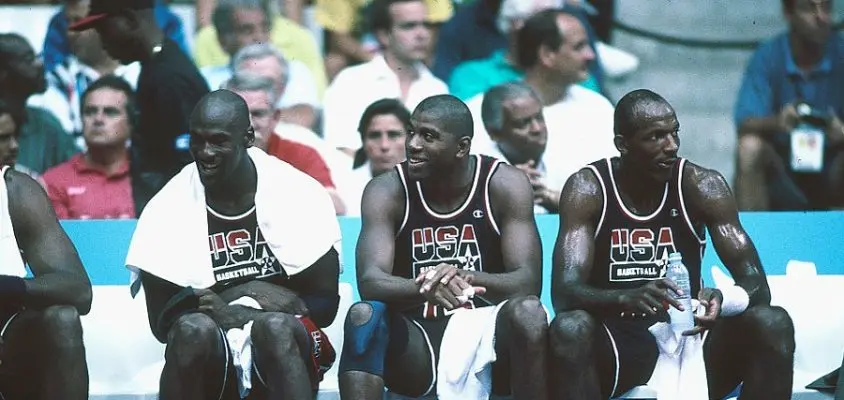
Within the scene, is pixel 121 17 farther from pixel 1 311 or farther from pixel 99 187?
pixel 1 311

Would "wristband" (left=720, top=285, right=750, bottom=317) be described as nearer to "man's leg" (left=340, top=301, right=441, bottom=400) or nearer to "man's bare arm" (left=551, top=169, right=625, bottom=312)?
"man's bare arm" (left=551, top=169, right=625, bottom=312)

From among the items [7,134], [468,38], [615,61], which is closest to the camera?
[7,134]

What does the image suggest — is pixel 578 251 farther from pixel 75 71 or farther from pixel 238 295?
pixel 75 71

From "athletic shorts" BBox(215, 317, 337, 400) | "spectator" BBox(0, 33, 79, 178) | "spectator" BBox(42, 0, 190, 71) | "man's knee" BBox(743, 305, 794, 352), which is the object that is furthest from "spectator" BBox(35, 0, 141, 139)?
"man's knee" BBox(743, 305, 794, 352)

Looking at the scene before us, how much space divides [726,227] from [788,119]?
8.82 ft

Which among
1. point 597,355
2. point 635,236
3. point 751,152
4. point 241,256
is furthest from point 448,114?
point 751,152

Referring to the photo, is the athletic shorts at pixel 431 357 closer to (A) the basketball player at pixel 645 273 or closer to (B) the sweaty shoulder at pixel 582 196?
(A) the basketball player at pixel 645 273

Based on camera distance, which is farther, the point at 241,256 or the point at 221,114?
the point at 241,256

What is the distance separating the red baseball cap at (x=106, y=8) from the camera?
26.1 ft

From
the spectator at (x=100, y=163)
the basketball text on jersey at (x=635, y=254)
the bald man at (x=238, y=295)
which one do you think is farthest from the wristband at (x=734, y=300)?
the spectator at (x=100, y=163)

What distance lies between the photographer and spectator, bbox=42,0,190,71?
910 cm

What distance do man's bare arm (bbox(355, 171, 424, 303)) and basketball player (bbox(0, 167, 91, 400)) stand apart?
101cm

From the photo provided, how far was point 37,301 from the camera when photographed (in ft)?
18.8

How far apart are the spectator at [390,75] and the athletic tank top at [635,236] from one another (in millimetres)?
2678
